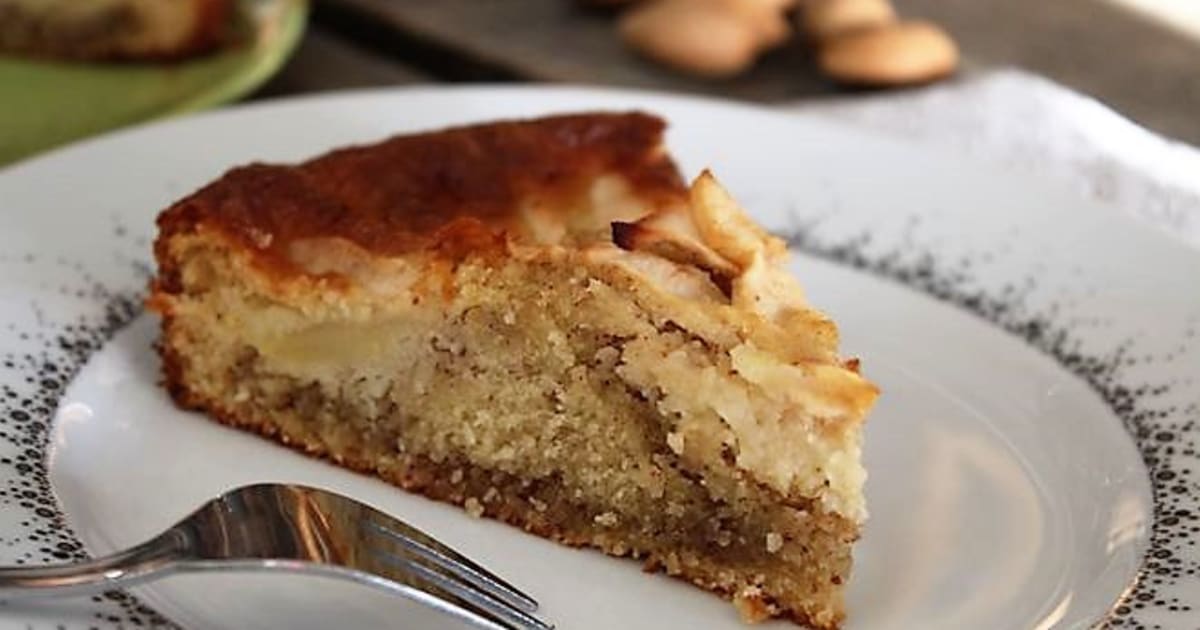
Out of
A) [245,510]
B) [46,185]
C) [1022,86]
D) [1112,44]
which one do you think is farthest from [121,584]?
[1112,44]

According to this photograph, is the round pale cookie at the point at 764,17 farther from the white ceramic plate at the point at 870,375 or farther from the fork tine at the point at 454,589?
the fork tine at the point at 454,589

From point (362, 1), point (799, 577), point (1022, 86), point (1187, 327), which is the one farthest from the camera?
point (362, 1)

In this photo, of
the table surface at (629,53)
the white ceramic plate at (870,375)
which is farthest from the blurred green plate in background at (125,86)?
the white ceramic plate at (870,375)

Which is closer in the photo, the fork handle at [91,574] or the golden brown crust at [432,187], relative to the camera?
the fork handle at [91,574]

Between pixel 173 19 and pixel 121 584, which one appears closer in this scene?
pixel 121 584

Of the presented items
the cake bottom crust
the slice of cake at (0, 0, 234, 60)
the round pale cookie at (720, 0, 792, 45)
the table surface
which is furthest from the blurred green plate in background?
the cake bottom crust

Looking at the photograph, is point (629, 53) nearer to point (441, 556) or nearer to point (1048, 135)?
point (1048, 135)

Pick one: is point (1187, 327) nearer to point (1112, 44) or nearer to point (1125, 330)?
point (1125, 330)
